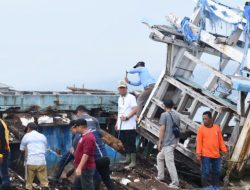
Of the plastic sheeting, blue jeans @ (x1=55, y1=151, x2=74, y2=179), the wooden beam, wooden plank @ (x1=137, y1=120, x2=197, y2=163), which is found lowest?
blue jeans @ (x1=55, y1=151, x2=74, y2=179)

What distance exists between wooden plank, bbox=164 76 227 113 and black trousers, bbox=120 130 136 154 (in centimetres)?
139

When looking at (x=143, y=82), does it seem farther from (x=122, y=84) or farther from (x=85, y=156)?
(x=85, y=156)

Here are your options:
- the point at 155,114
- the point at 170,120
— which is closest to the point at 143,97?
the point at 155,114

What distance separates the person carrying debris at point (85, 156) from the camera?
28.5 feet

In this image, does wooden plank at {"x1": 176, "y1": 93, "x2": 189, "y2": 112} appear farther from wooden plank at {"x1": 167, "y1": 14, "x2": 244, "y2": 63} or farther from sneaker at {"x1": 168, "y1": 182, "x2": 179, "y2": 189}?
sneaker at {"x1": 168, "y1": 182, "x2": 179, "y2": 189}

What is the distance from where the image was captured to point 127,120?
11.8 m

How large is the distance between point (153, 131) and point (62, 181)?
2402 mm

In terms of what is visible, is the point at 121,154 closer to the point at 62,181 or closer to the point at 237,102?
the point at 62,181

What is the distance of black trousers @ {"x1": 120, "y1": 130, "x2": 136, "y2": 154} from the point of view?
11.9m

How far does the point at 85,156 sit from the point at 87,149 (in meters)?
0.12

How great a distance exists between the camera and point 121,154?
41.0 feet

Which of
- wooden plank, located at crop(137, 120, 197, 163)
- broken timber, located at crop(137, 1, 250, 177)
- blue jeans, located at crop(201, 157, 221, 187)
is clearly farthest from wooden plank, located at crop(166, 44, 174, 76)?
blue jeans, located at crop(201, 157, 221, 187)

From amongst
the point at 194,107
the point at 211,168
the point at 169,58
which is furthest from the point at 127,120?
the point at 211,168

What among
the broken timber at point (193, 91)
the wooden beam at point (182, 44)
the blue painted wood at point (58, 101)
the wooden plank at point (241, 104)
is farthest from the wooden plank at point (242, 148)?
the blue painted wood at point (58, 101)
